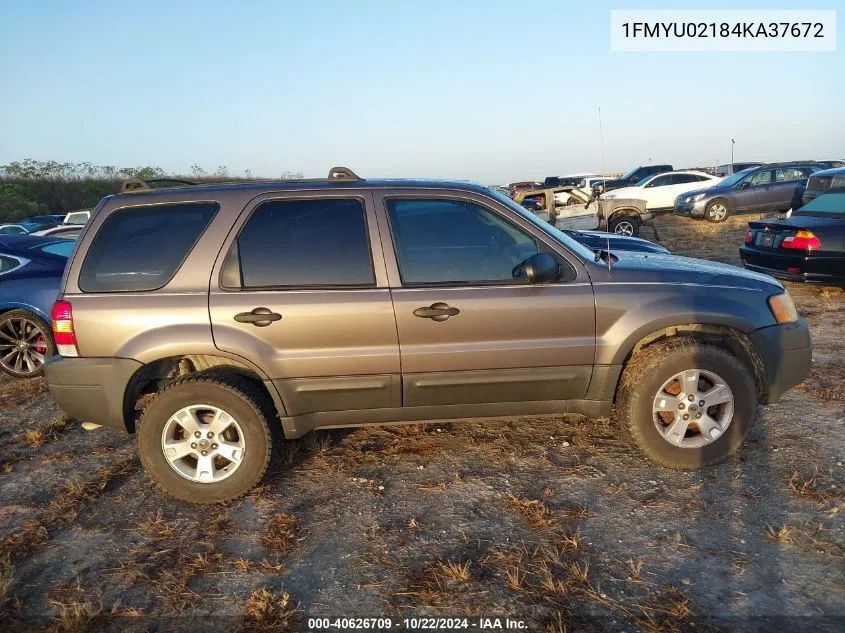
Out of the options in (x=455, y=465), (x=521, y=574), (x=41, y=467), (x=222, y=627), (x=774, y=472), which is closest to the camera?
(x=222, y=627)

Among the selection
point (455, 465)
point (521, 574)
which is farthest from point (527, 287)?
point (521, 574)

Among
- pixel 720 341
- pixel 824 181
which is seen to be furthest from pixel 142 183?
pixel 824 181

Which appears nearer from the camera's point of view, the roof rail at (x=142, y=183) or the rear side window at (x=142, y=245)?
the rear side window at (x=142, y=245)

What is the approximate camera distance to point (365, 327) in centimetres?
325

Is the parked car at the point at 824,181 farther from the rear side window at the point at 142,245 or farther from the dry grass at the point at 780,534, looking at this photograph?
the rear side window at the point at 142,245

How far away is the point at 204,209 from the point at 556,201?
37.7 ft

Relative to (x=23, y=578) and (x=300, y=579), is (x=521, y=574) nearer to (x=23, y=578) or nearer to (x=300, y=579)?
(x=300, y=579)

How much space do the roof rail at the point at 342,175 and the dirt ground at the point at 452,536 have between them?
1.81 meters

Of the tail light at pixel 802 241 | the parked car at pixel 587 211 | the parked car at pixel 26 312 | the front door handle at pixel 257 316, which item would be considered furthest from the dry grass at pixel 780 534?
the parked car at pixel 587 211

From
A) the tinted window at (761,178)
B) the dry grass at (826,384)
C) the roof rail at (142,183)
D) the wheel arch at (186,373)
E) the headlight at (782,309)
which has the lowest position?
the dry grass at (826,384)

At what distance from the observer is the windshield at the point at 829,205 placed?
25.5 feet

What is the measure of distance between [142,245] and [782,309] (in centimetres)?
383

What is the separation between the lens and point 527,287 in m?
→ 3.31

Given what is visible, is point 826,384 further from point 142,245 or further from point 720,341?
point 142,245
